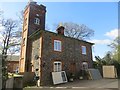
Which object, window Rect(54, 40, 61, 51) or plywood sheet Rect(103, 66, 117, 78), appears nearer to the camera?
window Rect(54, 40, 61, 51)

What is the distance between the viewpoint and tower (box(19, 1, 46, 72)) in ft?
64.0

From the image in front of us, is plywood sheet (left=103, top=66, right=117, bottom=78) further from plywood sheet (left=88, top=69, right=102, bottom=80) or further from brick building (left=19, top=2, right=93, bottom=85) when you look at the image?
brick building (left=19, top=2, right=93, bottom=85)

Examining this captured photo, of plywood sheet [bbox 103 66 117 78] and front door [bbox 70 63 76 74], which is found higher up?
front door [bbox 70 63 76 74]

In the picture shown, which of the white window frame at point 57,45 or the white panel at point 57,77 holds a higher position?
the white window frame at point 57,45

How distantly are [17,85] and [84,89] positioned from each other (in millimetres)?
5390

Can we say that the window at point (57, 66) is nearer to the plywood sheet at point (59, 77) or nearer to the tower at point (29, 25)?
the plywood sheet at point (59, 77)

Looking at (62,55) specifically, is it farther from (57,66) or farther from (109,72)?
(109,72)

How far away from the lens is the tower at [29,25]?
19.5m

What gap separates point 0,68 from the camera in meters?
9.69

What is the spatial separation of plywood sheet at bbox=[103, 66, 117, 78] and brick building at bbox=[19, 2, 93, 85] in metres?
2.36

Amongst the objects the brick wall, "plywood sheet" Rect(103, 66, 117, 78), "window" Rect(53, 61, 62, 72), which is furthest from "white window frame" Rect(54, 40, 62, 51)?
"plywood sheet" Rect(103, 66, 117, 78)

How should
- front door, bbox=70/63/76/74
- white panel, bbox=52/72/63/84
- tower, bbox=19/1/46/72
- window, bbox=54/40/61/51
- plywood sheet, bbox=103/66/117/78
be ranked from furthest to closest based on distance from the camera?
plywood sheet, bbox=103/66/117/78 → tower, bbox=19/1/46/72 → front door, bbox=70/63/76/74 → window, bbox=54/40/61/51 → white panel, bbox=52/72/63/84

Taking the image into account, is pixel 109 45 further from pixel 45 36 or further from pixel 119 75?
pixel 45 36

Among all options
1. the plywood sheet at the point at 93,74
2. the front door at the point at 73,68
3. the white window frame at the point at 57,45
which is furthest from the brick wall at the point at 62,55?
the plywood sheet at the point at 93,74
